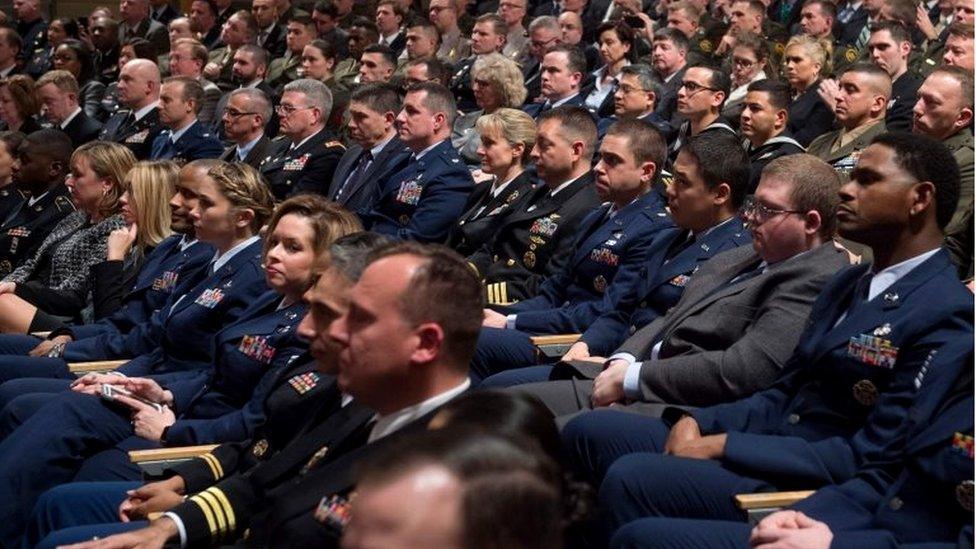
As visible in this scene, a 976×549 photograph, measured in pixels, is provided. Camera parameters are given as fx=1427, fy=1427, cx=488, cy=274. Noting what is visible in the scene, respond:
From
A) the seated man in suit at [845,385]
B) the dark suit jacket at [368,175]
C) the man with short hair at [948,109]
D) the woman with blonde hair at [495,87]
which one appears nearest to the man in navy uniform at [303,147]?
the dark suit jacket at [368,175]

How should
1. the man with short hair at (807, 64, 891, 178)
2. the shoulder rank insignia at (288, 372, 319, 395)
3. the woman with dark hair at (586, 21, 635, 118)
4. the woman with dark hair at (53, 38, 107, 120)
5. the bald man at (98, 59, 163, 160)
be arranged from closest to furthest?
the shoulder rank insignia at (288, 372, 319, 395) → the man with short hair at (807, 64, 891, 178) → the woman with dark hair at (586, 21, 635, 118) → the bald man at (98, 59, 163, 160) → the woman with dark hair at (53, 38, 107, 120)

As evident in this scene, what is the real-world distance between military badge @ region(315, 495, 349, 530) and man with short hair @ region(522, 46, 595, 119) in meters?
4.80

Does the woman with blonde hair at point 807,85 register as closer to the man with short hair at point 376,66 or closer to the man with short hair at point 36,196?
the man with short hair at point 376,66

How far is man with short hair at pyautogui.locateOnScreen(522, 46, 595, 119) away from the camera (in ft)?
22.0

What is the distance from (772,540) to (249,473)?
1.05 meters

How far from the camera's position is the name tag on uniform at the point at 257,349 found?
10.8 feet

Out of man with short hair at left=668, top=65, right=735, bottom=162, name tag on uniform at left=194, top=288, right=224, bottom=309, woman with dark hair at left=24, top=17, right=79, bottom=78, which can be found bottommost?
woman with dark hair at left=24, top=17, right=79, bottom=78

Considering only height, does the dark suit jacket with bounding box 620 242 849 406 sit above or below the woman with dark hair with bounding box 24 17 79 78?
above

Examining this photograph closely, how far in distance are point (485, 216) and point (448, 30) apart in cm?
382

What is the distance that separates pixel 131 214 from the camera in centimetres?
489

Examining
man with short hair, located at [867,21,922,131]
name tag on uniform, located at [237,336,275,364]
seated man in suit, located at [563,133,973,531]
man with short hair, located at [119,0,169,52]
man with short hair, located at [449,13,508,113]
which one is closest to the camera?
seated man in suit, located at [563,133,973,531]

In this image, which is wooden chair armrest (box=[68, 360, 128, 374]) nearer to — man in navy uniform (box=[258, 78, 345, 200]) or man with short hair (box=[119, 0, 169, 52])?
man in navy uniform (box=[258, 78, 345, 200])

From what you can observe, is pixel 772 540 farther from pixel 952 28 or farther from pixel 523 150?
pixel 952 28

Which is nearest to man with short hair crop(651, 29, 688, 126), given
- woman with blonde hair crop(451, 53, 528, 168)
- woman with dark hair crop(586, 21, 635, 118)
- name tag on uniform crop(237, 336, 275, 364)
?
woman with dark hair crop(586, 21, 635, 118)
